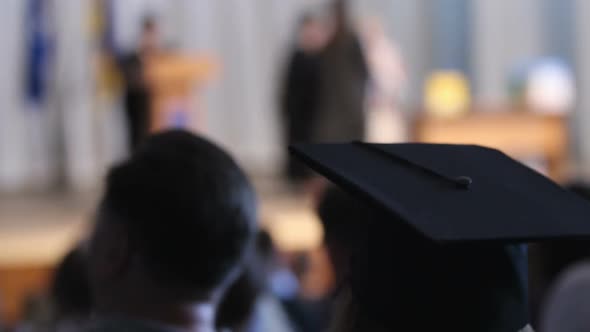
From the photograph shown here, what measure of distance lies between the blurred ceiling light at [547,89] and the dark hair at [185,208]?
23.8 ft

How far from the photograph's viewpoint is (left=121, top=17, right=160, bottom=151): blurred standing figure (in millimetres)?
8516

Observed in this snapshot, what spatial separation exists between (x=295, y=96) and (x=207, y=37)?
3352mm

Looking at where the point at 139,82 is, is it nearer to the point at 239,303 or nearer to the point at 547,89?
the point at 547,89

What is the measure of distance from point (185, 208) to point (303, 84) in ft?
25.8

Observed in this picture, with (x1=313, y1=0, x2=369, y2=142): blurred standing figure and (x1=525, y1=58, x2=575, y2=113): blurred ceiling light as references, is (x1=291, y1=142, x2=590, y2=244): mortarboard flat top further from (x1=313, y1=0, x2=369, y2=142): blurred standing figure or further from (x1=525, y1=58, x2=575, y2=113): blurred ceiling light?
(x1=525, y1=58, x2=575, y2=113): blurred ceiling light

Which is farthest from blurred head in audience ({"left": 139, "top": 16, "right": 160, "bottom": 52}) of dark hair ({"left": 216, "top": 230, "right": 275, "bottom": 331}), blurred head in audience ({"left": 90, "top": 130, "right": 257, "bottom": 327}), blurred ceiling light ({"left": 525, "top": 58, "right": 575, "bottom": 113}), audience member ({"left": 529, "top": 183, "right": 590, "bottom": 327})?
blurred head in audience ({"left": 90, "top": 130, "right": 257, "bottom": 327})

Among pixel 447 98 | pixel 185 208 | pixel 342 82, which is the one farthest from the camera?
pixel 447 98

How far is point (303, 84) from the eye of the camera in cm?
948

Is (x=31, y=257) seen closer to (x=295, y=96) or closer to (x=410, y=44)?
(x=295, y=96)

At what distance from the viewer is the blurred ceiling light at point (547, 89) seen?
28.8 ft

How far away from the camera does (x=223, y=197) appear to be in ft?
5.42

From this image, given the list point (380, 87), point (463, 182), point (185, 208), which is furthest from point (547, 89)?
point (463, 182)

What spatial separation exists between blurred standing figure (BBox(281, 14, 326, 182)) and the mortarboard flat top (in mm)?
7912

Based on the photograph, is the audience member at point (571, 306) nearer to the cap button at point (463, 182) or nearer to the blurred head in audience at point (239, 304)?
the blurred head in audience at point (239, 304)
